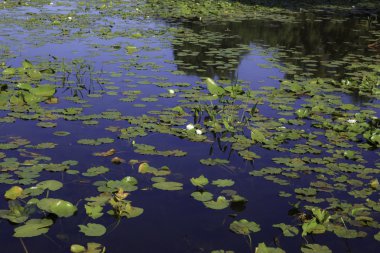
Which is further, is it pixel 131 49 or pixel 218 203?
pixel 131 49

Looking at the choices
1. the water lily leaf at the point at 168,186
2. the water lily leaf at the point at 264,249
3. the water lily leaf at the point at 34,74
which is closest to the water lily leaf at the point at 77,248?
the water lily leaf at the point at 168,186

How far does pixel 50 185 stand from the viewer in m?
3.29

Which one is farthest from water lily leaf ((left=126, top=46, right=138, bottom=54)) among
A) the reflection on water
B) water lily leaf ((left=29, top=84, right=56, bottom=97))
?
water lily leaf ((left=29, top=84, right=56, bottom=97))

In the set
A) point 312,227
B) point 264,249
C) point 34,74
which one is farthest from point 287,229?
point 34,74

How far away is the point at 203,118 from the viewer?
5.07 meters

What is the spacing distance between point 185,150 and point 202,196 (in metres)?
0.96

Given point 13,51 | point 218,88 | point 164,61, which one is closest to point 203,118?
point 218,88

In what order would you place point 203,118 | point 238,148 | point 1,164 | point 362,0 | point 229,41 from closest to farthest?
point 1,164
point 238,148
point 203,118
point 229,41
point 362,0

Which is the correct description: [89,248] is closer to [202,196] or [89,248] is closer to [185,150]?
[202,196]

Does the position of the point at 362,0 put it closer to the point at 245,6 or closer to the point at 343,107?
the point at 245,6

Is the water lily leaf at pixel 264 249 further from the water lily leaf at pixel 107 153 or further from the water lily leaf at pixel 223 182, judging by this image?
the water lily leaf at pixel 107 153

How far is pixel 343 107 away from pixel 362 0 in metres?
17.2

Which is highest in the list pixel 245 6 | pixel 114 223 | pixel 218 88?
pixel 245 6

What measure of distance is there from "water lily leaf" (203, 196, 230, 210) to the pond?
2 cm
